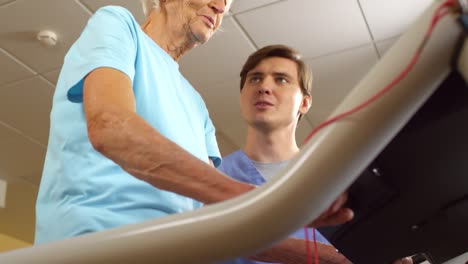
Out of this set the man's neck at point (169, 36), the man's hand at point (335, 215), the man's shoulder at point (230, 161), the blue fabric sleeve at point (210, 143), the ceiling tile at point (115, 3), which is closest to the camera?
the man's hand at point (335, 215)

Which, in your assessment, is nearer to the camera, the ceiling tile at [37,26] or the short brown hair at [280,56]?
the short brown hair at [280,56]

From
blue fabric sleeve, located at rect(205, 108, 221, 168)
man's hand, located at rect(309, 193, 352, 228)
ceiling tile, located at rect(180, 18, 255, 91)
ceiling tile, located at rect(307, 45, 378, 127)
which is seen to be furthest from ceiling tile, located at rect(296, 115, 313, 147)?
man's hand, located at rect(309, 193, 352, 228)

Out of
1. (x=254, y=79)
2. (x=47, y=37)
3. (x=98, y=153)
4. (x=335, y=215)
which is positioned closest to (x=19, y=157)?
(x=47, y=37)

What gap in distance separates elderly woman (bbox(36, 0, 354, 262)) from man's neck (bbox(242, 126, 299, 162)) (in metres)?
0.47

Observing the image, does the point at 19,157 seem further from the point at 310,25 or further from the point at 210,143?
the point at 210,143

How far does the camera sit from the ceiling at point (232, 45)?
3006 mm

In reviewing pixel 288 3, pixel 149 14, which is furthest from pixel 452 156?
pixel 288 3

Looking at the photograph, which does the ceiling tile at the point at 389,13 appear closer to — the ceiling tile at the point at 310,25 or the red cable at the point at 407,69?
the ceiling tile at the point at 310,25

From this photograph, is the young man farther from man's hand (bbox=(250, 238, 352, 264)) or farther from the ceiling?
the ceiling

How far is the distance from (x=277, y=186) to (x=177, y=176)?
0.64ft

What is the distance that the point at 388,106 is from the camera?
53 cm

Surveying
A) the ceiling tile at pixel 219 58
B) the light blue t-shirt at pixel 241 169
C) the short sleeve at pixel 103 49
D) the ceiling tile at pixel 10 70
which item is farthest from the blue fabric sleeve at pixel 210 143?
the ceiling tile at pixel 10 70

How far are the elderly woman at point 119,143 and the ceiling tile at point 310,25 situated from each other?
182 cm

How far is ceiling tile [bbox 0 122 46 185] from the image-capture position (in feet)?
13.9
